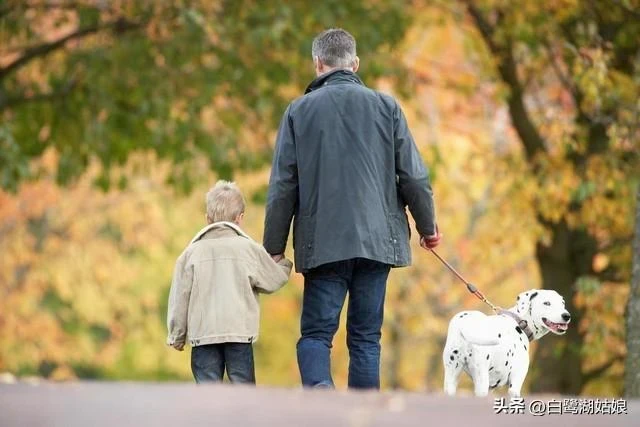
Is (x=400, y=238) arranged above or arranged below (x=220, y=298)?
above

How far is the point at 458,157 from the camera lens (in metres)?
21.4

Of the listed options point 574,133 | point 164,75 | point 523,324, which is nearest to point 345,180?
point 523,324

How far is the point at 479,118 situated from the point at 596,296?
6.52 metres

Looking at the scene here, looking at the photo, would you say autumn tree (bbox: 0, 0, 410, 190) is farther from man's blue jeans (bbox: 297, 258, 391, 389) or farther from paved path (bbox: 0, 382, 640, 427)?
paved path (bbox: 0, 382, 640, 427)

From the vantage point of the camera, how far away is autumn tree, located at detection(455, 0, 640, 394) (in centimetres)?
1262

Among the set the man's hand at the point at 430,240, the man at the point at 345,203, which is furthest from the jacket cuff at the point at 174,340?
the man's hand at the point at 430,240

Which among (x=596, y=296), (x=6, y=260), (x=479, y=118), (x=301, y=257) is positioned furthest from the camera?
(x=6, y=260)

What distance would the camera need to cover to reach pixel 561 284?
1494 cm

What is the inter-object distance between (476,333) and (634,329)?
3.05m

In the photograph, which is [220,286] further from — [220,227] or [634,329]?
[634,329]

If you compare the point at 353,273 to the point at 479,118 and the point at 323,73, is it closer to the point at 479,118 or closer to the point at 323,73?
the point at 323,73

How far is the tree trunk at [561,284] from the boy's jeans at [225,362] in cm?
782

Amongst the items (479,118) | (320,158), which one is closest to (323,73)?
(320,158)

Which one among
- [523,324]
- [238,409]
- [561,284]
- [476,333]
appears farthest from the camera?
[561,284]
